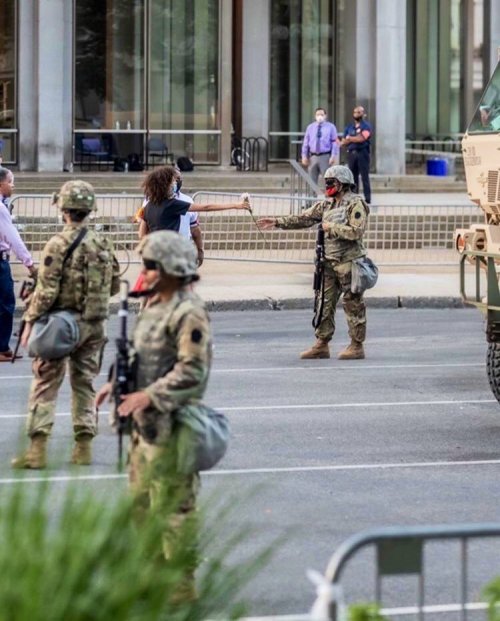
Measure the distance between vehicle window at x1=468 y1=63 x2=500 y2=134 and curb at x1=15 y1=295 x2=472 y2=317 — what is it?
667 cm

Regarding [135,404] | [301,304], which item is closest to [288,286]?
[301,304]

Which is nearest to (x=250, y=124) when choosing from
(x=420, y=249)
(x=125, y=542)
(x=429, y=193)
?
(x=429, y=193)

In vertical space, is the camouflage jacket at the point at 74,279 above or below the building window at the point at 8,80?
below

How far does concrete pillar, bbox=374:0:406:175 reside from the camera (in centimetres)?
3353

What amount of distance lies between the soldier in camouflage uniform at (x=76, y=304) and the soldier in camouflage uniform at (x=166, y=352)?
2.74 metres

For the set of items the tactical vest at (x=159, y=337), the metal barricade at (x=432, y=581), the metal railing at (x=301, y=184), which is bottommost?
the metal barricade at (x=432, y=581)

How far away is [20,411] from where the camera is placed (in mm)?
11828

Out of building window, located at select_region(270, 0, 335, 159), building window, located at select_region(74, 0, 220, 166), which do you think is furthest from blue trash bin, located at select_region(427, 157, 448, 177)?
building window, located at select_region(74, 0, 220, 166)

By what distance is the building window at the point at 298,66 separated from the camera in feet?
121

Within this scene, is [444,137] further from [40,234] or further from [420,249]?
[40,234]

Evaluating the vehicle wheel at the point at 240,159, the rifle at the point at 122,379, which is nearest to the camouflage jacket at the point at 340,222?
the rifle at the point at 122,379

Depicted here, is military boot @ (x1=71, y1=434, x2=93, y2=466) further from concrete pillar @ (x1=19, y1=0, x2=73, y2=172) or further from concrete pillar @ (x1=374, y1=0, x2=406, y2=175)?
concrete pillar @ (x1=374, y1=0, x2=406, y2=175)

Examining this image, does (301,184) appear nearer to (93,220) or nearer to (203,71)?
(93,220)

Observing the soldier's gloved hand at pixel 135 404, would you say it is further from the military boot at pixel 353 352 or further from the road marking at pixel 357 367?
the military boot at pixel 353 352
